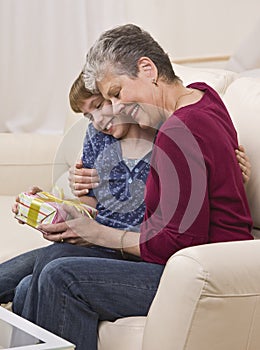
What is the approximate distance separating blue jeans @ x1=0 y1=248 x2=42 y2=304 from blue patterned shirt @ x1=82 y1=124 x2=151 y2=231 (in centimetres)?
21

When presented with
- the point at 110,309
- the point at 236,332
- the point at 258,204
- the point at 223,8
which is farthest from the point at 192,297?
the point at 223,8

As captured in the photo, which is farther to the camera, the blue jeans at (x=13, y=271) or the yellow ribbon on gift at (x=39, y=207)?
the blue jeans at (x=13, y=271)

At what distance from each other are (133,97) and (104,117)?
195 millimetres

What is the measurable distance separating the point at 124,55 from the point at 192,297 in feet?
1.99

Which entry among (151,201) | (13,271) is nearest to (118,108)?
(151,201)

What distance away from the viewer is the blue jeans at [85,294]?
177 cm

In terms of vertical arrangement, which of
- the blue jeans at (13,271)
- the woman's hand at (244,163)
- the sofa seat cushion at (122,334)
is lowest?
the blue jeans at (13,271)

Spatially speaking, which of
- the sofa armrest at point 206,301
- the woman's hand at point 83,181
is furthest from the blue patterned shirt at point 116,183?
the sofa armrest at point 206,301

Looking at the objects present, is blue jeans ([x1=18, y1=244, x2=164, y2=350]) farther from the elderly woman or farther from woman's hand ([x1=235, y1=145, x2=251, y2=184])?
woman's hand ([x1=235, y1=145, x2=251, y2=184])

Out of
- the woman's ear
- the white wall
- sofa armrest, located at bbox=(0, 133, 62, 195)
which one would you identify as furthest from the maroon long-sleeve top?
the white wall

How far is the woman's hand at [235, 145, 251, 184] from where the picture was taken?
1.95 meters

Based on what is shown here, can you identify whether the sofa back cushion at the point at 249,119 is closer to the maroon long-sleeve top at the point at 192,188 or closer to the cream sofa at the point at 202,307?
the maroon long-sleeve top at the point at 192,188

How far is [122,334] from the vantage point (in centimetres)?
176

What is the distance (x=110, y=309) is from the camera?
179cm
